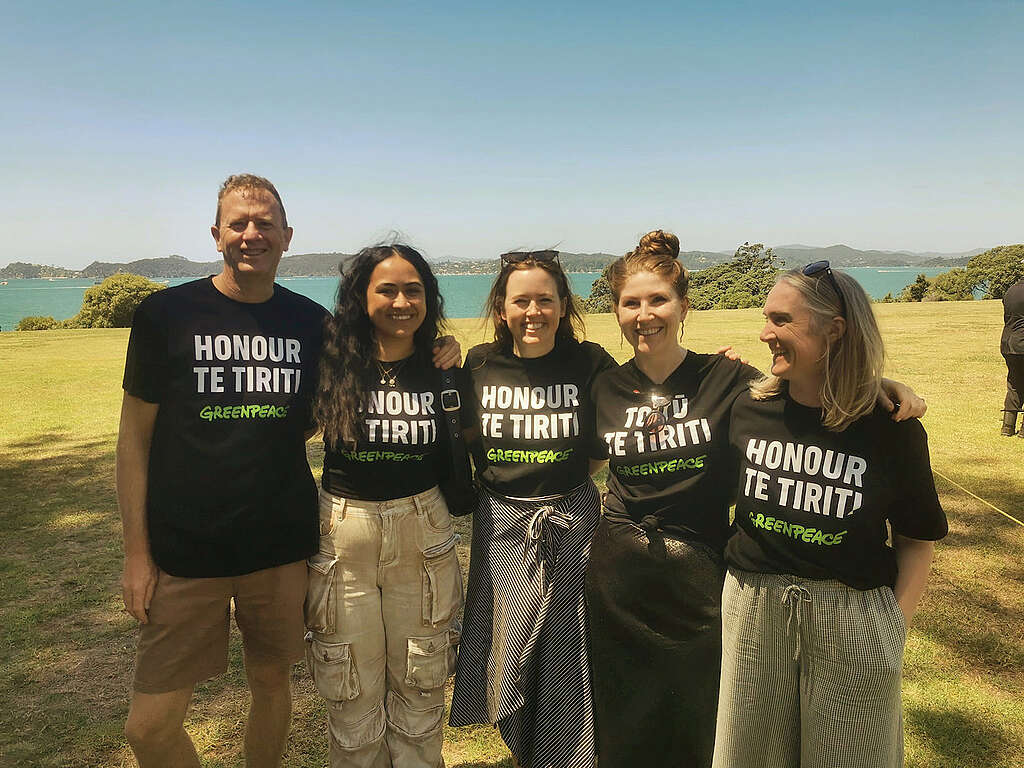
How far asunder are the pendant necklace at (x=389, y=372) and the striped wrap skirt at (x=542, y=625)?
746 millimetres

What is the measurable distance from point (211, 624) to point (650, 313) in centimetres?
233

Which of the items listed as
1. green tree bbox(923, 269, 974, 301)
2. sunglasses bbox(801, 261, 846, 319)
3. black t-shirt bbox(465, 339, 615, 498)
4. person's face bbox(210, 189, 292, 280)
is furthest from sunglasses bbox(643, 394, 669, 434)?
green tree bbox(923, 269, 974, 301)

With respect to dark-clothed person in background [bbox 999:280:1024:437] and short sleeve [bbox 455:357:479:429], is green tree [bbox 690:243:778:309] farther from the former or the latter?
short sleeve [bbox 455:357:479:429]

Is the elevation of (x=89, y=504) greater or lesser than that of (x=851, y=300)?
lesser

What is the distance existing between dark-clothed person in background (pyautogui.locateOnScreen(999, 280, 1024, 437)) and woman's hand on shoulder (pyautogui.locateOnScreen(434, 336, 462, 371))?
975cm

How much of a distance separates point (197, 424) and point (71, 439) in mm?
9491

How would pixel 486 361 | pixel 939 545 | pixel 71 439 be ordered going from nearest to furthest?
pixel 486 361 < pixel 939 545 < pixel 71 439

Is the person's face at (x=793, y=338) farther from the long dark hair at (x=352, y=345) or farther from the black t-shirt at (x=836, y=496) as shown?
the long dark hair at (x=352, y=345)

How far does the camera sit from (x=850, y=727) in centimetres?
210

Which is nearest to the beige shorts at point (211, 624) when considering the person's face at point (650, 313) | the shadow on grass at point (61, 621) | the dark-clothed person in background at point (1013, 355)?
the shadow on grass at point (61, 621)

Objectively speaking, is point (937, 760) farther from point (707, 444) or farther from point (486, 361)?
point (486, 361)

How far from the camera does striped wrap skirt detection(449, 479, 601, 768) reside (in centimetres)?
Answer: 293

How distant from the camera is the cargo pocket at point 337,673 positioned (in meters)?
2.76

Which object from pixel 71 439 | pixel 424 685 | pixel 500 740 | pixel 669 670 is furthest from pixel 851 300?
pixel 71 439
